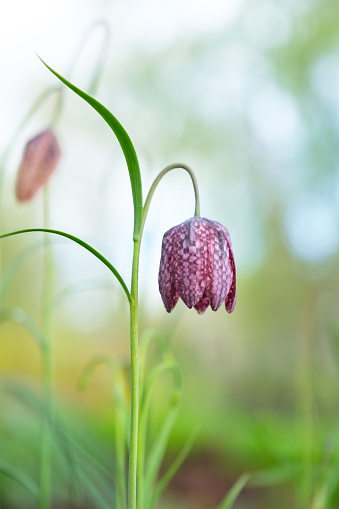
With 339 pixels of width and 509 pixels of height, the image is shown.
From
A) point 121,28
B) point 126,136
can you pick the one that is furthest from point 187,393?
point 126,136

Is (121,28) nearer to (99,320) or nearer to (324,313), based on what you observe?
(99,320)

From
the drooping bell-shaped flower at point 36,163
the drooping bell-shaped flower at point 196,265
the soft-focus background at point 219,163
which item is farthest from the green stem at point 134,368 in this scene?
the soft-focus background at point 219,163

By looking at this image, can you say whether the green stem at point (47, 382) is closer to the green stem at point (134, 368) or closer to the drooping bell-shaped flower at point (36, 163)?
the drooping bell-shaped flower at point (36, 163)

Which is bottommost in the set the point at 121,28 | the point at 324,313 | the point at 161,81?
the point at 324,313

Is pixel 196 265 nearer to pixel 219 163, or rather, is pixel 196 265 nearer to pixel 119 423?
pixel 119 423

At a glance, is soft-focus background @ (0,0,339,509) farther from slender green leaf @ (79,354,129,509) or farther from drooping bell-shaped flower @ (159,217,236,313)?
drooping bell-shaped flower @ (159,217,236,313)

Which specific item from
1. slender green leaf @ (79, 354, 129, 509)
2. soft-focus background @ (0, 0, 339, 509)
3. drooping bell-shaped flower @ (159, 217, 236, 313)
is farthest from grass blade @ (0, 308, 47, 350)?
soft-focus background @ (0, 0, 339, 509)
